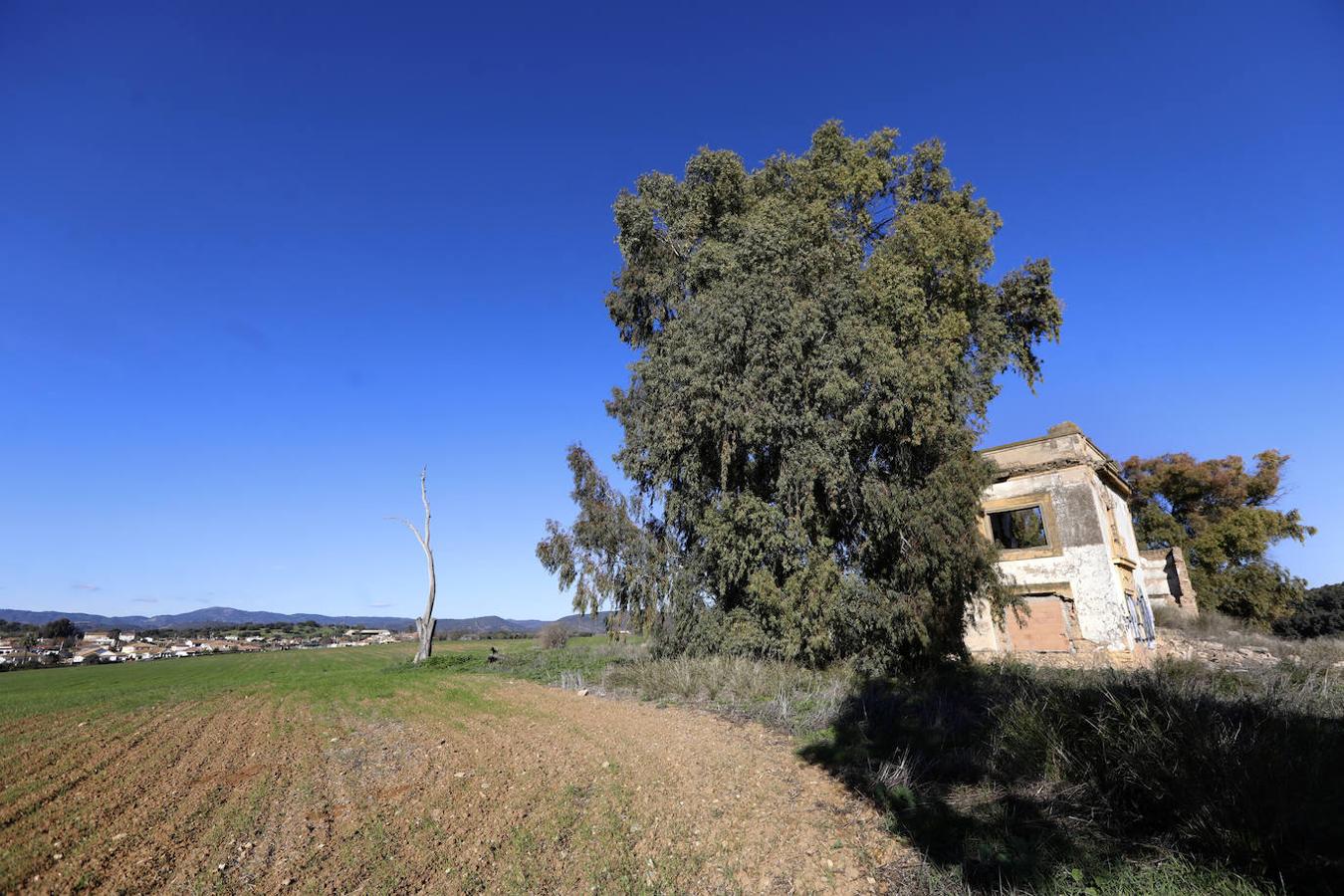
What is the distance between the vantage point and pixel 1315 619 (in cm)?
3822

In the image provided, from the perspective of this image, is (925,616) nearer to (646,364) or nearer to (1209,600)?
(646,364)

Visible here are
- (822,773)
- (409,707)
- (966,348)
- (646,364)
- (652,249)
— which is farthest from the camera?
(652,249)

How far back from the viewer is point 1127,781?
4.79 meters

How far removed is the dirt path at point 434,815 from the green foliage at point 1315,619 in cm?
4703

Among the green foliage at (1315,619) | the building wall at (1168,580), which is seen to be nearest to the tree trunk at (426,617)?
the building wall at (1168,580)

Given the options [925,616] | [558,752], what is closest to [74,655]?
[558,752]

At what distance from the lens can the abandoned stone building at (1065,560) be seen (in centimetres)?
1927

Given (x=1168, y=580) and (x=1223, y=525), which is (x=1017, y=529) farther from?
(x=1223, y=525)

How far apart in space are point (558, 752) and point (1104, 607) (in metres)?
19.0

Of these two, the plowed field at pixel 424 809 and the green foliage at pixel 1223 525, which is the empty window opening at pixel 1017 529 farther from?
the plowed field at pixel 424 809

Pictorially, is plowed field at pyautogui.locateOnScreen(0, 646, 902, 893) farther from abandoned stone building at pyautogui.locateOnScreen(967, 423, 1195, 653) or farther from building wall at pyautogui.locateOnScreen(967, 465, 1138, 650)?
abandoned stone building at pyautogui.locateOnScreen(967, 423, 1195, 653)

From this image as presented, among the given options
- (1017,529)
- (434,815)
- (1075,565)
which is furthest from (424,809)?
(1017,529)

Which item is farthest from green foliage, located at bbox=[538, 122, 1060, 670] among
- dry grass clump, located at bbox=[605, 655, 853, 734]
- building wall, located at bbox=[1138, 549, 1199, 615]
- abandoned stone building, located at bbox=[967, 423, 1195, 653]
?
building wall, located at bbox=[1138, 549, 1199, 615]

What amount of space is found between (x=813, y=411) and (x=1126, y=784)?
11.2 meters
